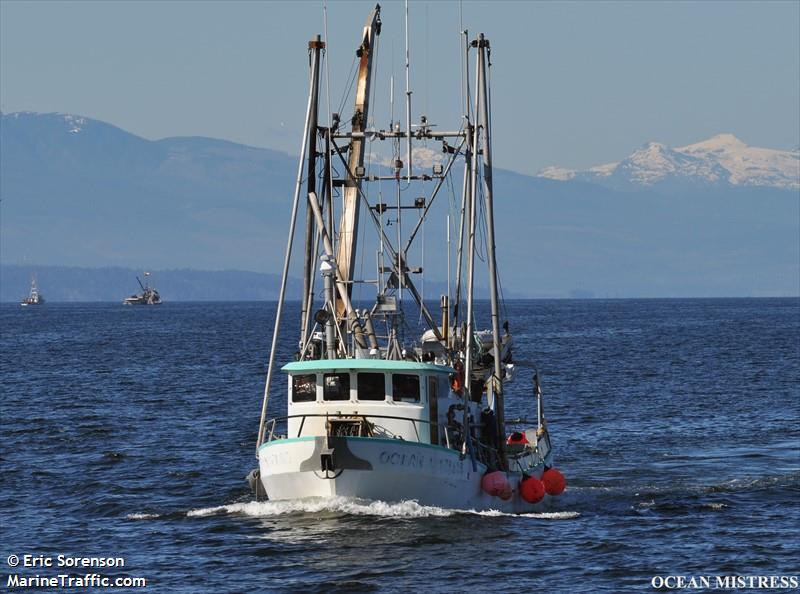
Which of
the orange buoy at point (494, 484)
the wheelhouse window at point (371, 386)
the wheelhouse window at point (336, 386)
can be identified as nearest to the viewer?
the wheelhouse window at point (371, 386)

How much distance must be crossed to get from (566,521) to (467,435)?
3899 mm

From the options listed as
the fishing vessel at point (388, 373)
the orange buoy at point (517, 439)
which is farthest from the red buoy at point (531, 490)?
the orange buoy at point (517, 439)

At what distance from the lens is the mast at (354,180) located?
167 ft

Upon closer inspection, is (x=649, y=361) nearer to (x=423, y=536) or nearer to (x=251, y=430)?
(x=251, y=430)

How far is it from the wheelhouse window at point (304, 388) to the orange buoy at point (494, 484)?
5.39m

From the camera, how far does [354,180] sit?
50.6 m

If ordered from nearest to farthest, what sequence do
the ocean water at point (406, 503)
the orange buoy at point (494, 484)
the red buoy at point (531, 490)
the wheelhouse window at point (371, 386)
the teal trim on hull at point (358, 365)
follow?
the ocean water at point (406, 503)
the teal trim on hull at point (358, 365)
the wheelhouse window at point (371, 386)
the orange buoy at point (494, 484)
the red buoy at point (531, 490)

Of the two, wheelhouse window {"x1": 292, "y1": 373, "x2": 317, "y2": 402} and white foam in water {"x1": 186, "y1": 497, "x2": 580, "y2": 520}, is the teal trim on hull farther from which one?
white foam in water {"x1": 186, "y1": 497, "x2": 580, "y2": 520}

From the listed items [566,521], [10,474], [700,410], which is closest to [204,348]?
[700,410]

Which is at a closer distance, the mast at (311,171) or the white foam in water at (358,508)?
the white foam in water at (358,508)

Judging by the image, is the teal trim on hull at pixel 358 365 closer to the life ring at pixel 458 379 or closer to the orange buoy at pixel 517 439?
the life ring at pixel 458 379

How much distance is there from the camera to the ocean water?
132 ft

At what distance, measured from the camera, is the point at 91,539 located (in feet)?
146

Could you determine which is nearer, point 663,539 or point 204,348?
point 663,539
